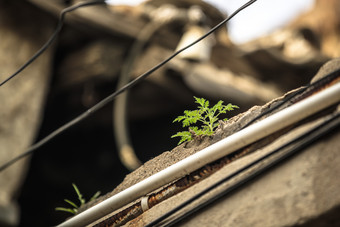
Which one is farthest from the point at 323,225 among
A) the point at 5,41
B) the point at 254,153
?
the point at 5,41

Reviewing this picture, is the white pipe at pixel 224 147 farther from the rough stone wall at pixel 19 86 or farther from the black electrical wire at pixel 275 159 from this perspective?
the rough stone wall at pixel 19 86

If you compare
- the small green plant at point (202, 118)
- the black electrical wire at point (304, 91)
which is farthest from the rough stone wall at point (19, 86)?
the black electrical wire at point (304, 91)

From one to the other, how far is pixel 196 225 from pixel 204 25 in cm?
748

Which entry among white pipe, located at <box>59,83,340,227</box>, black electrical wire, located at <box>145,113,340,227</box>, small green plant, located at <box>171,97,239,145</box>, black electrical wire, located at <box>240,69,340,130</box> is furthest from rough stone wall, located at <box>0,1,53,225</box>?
black electrical wire, located at <box>240,69,340,130</box>

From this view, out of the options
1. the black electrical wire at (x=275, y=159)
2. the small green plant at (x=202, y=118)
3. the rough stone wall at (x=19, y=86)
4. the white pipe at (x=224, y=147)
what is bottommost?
the black electrical wire at (x=275, y=159)

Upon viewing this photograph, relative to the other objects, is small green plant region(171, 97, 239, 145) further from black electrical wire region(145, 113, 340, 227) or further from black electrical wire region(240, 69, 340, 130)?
black electrical wire region(145, 113, 340, 227)

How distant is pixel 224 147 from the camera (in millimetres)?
2127

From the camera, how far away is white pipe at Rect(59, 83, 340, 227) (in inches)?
76.5

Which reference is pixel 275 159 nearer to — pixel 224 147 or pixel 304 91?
pixel 224 147

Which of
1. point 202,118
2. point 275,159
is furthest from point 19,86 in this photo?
point 275,159

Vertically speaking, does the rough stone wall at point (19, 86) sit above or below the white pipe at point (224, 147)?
above

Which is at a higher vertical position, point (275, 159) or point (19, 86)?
point (19, 86)

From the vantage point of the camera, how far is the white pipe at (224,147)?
1.94 m

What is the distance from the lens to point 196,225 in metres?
2.09
